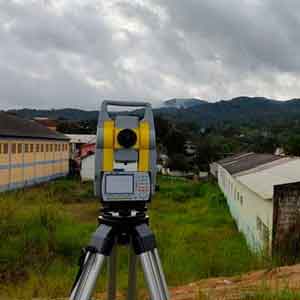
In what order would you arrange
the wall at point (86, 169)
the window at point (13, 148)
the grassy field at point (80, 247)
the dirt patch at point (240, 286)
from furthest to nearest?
the wall at point (86, 169)
the window at point (13, 148)
the grassy field at point (80, 247)
the dirt patch at point (240, 286)

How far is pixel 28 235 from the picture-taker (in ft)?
27.2

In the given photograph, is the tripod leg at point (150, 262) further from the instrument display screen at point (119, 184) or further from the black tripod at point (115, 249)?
the instrument display screen at point (119, 184)

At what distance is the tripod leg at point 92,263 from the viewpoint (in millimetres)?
1509

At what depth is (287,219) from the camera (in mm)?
5543

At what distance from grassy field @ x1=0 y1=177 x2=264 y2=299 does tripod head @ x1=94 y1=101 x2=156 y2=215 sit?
725mm

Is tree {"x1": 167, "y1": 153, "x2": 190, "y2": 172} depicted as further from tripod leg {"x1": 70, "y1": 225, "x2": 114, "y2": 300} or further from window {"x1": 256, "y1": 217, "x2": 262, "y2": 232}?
tripod leg {"x1": 70, "y1": 225, "x2": 114, "y2": 300}

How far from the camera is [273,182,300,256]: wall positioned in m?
5.48

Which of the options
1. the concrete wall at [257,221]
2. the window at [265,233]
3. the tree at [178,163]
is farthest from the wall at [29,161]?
the window at [265,233]

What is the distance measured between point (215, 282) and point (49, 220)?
6874 mm

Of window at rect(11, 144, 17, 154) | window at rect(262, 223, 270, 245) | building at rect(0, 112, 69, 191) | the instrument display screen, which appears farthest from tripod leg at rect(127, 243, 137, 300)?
window at rect(11, 144, 17, 154)

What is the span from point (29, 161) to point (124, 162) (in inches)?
793

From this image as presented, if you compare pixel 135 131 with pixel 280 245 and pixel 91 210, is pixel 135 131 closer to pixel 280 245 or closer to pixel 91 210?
pixel 280 245

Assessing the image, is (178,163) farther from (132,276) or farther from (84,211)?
(132,276)

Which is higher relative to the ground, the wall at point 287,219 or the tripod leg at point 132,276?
the tripod leg at point 132,276
